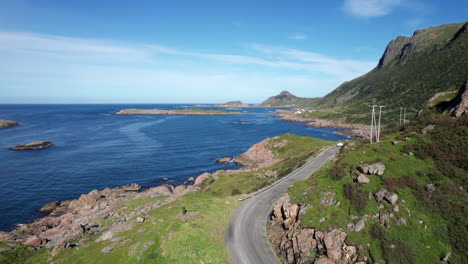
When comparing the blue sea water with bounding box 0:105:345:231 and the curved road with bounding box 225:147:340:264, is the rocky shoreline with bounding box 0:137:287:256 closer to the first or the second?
the blue sea water with bounding box 0:105:345:231

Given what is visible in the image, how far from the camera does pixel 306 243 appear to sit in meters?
26.8

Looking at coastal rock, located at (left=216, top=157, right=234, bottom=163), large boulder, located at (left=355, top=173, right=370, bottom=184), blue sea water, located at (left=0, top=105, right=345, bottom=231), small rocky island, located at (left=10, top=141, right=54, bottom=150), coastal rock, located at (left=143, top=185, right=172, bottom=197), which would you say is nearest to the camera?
large boulder, located at (left=355, top=173, right=370, bottom=184)

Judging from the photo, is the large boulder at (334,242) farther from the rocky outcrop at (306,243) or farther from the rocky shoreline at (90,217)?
the rocky shoreline at (90,217)

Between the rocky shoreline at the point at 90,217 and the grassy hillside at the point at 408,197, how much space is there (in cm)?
2595

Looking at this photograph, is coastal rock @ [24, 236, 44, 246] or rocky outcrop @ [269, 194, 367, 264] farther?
coastal rock @ [24, 236, 44, 246]

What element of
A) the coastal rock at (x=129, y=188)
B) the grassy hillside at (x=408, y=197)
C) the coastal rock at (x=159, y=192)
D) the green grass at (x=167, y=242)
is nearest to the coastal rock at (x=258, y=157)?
the coastal rock at (x=159, y=192)

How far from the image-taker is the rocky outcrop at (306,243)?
2405 cm

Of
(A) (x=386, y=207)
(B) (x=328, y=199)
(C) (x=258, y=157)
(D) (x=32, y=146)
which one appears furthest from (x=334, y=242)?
(D) (x=32, y=146)

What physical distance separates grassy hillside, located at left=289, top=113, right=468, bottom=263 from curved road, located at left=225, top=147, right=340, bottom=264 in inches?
214

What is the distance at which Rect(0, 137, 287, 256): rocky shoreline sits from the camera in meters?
32.4

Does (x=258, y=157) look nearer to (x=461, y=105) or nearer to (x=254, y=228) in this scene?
(x=254, y=228)

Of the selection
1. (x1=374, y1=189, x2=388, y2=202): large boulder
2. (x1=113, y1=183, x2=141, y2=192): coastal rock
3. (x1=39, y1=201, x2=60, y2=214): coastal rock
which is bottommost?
(x1=39, y1=201, x2=60, y2=214): coastal rock

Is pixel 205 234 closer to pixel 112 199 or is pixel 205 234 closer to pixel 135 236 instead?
pixel 135 236

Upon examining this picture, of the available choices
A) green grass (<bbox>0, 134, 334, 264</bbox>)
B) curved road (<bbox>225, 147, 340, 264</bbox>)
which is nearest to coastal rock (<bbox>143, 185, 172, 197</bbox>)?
green grass (<bbox>0, 134, 334, 264</bbox>)
